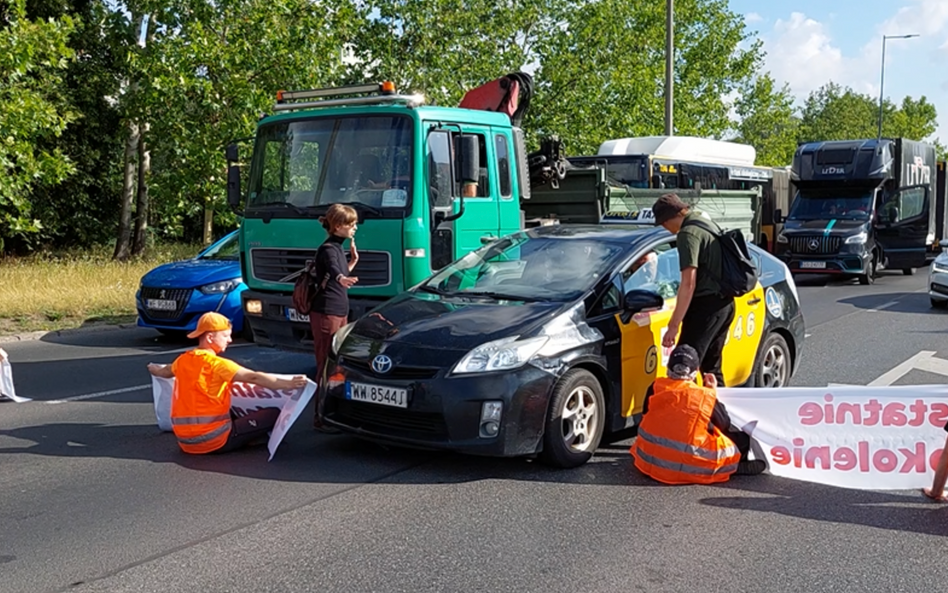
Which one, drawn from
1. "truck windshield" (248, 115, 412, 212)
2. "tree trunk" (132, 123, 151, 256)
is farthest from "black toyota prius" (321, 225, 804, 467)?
"tree trunk" (132, 123, 151, 256)

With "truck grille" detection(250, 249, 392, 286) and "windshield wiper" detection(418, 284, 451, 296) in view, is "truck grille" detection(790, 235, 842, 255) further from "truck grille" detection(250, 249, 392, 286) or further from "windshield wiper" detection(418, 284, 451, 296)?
"windshield wiper" detection(418, 284, 451, 296)

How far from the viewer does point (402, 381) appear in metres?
6.02

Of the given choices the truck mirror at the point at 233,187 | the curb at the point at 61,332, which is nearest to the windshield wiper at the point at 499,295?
the truck mirror at the point at 233,187

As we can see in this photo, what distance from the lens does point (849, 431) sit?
19.2 feet

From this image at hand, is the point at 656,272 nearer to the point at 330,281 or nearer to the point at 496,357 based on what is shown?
the point at 496,357

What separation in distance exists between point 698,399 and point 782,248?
1966 centimetres

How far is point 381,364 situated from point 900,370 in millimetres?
6231

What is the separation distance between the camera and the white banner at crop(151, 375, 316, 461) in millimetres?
6480

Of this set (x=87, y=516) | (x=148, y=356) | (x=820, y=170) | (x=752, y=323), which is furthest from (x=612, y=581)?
(x=820, y=170)

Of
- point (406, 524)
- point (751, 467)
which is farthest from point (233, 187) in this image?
point (751, 467)

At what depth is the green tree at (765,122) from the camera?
4256 centimetres

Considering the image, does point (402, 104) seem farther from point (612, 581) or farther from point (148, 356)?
point (612, 581)

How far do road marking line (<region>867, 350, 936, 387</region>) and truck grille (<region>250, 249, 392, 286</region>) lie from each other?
14.4 ft

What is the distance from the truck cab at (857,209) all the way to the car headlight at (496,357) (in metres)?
17.2
